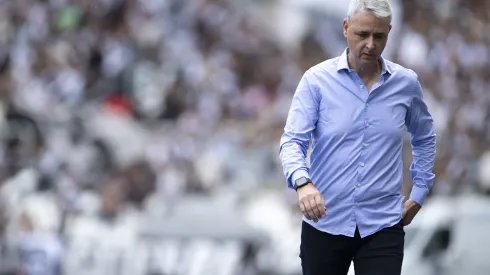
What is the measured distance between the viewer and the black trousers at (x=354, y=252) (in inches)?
248

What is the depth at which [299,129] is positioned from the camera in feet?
20.5

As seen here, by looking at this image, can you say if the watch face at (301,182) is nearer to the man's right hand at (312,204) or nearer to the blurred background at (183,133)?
the man's right hand at (312,204)

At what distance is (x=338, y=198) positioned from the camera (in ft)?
20.7

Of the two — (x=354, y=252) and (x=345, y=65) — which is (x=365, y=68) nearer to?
(x=345, y=65)

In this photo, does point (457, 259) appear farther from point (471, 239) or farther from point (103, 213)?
point (103, 213)

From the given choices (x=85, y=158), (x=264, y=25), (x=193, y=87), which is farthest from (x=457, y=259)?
(x=264, y=25)

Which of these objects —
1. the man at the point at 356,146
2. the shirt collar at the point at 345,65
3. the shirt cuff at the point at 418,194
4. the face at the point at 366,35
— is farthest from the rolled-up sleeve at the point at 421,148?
the face at the point at 366,35

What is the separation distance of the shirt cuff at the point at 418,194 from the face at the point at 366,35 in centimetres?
72

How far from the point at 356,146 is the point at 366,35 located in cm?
51

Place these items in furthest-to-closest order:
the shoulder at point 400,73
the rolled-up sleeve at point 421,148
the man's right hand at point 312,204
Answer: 1. the rolled-up sleeve at point 421,148
2. the shoulder at point 400,73
3. the man's right hand at point 312,204

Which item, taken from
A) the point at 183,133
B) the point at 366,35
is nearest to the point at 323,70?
the point at 366,35

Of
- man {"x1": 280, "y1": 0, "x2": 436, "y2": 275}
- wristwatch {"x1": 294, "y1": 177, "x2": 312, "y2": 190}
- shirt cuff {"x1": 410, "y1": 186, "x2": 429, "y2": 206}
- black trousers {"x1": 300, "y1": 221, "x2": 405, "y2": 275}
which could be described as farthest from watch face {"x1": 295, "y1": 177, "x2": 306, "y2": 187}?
shirt cuff {"x1": 410, "y1": 186, "x2": 429, "y2": 206}

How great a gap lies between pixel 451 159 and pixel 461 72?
3.65m

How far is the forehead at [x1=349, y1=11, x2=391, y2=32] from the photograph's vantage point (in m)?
6.13
